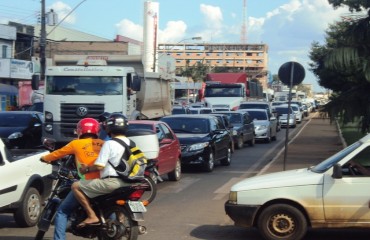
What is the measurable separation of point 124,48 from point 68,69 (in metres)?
58.6

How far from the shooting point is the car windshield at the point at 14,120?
2014cm

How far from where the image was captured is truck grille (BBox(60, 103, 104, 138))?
1872cm

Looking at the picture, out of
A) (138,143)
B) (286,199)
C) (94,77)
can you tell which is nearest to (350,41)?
(94,77)

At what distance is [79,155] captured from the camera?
24.2 ft

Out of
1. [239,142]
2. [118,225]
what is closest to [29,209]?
[118,225]

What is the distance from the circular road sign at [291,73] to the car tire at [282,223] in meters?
6.60

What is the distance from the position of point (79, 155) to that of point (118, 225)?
94 centimetres

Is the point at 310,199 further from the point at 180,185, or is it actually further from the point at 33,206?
the point at 180,185

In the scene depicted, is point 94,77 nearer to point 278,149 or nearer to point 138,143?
point 138,143

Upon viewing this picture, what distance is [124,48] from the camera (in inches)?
3029

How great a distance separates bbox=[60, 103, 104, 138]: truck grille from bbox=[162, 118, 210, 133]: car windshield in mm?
2187

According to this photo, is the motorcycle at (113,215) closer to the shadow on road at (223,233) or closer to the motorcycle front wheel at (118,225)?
the motorcycle front wheel at (118,225)

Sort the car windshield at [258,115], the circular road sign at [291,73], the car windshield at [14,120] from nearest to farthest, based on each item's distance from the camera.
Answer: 1. the circular road sign at [291,73]
2. the car windshield at [14,120]
3. the car windshield at [258,115]

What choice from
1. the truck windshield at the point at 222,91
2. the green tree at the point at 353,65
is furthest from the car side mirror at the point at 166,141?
the truck windshield at the point at 222,91
